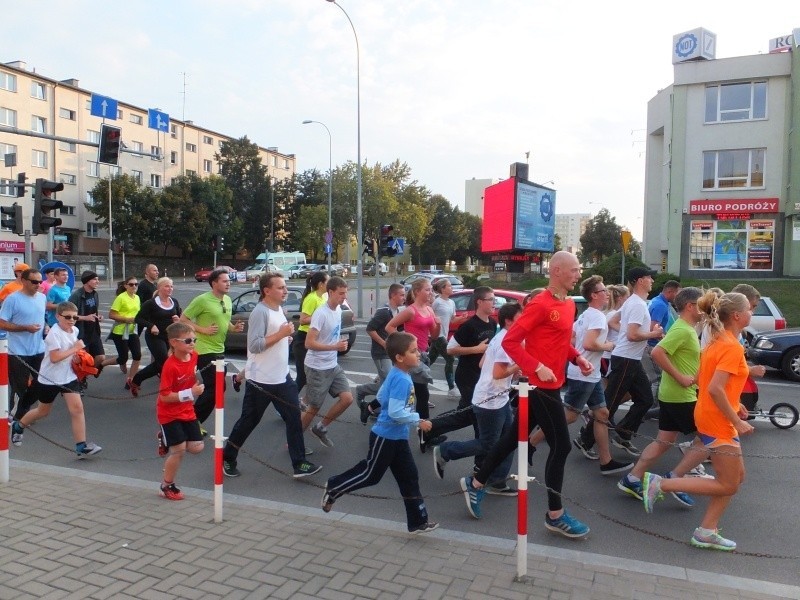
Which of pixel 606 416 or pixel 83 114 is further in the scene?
pixel 83 114

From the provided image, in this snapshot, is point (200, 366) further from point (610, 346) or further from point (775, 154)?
point (775, 154)

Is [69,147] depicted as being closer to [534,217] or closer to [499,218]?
[499,218]

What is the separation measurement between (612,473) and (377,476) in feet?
8.62

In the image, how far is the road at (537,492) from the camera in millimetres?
4430

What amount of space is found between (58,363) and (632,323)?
213 inches

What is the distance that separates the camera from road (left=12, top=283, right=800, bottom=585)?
14.5 ft

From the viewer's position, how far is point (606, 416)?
6.34 metres

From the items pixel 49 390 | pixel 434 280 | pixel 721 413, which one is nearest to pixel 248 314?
pixel 434 280

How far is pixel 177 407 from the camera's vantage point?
520cm

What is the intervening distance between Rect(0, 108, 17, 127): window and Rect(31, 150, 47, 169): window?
2.49m

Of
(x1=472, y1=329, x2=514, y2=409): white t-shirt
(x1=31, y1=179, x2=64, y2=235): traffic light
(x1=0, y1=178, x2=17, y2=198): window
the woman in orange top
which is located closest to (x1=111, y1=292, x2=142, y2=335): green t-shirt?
(x1=31, y1=179, x2=64, y2=235): traffic light

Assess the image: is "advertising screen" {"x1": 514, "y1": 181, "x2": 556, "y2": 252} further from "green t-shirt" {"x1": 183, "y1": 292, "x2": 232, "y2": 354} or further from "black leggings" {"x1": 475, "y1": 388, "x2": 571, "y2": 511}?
"black leggings" {"x1": 475, "y1": 388, "x2": 571, "y2": 511}

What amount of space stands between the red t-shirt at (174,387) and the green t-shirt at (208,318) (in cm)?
189

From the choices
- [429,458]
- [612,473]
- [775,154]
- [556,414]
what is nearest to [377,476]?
[556,414]
